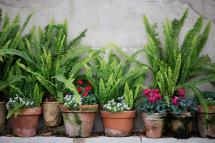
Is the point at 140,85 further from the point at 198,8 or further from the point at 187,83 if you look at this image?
the point at 198,8

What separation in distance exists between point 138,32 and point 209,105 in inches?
57.7

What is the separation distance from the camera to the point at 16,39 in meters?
4.66

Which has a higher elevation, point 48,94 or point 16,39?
point 16,39

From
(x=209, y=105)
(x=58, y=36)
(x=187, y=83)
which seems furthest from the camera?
(x=58, y=36)

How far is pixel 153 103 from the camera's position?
13.9ft

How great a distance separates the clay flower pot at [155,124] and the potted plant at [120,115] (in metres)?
0.23

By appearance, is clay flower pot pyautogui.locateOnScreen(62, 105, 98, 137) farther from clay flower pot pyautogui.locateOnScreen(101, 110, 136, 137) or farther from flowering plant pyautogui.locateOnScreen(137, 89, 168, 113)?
flowering plant pyautogui.locateOnScreen(137, 89, 168, 113)

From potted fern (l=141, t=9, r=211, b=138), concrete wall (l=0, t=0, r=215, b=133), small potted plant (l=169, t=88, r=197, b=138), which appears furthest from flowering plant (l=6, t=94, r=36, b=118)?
small potted plant (l=169, t=88, r=197, b=138)

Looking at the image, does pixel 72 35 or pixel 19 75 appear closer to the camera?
pixel 19 75

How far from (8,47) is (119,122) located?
177 centimetres

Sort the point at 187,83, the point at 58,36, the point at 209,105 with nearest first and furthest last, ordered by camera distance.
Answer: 1. the point at 209,105
2. the point at 187,83
3. the point at 58,36

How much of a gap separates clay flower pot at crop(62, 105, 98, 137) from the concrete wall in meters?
1.12

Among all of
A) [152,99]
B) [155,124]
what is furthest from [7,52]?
[155,124]

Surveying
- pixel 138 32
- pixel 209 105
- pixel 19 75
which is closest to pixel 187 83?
pixel 209 105
